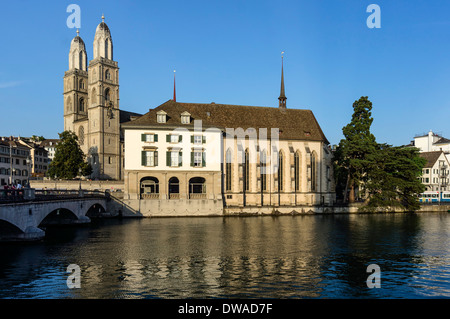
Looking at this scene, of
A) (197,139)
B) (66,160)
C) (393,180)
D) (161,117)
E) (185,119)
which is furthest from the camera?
(66,160)

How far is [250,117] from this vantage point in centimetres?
7250

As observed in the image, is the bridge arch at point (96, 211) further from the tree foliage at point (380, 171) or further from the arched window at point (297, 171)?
the tree foliage at point (380, 171)

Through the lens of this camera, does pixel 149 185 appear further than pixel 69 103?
No

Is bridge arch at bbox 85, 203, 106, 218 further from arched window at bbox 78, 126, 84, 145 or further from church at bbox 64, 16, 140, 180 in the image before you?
arched window at bbox 78, 126, 84, 145

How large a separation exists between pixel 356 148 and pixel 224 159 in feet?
84.1

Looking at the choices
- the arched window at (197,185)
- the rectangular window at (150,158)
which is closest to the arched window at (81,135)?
the rectangular window at (150,158)

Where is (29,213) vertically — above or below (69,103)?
below

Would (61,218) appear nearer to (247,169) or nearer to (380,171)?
(247,169)

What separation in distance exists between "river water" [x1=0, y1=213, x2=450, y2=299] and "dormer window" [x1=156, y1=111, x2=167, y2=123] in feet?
77.3

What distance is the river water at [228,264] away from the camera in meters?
20.2

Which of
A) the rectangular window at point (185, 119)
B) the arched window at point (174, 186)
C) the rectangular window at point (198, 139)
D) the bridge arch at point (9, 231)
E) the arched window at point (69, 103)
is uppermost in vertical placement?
the arched window at point (69, 103)

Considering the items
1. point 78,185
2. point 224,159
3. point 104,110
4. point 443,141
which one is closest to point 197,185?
point 224,159

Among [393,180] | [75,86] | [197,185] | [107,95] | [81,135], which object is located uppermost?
[75,86]

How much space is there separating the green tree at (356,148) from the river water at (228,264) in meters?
29.7
